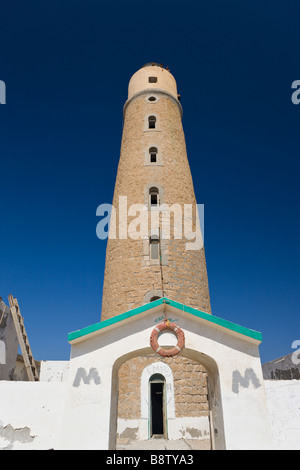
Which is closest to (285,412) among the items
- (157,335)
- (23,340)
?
(157,335)

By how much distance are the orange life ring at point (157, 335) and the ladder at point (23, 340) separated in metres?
5.98

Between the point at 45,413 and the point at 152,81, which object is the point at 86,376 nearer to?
the point at 45,413

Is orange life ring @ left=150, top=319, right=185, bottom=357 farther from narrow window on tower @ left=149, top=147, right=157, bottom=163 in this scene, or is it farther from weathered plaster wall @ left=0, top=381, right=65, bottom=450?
narrow window on tower @ left=149, top=147, right=157, bottom=163

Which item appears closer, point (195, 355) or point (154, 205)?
point (195, 355)

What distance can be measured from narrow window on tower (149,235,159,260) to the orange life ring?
7079 millimetres

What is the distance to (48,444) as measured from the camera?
6.90 metres

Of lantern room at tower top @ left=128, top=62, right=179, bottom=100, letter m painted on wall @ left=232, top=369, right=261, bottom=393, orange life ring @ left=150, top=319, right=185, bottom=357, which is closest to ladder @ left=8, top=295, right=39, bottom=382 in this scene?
orange life ring @ left=150, top=319, right=185, bottom=357

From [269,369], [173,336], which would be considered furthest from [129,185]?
[269,369]

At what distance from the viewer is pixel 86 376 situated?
21.8ft

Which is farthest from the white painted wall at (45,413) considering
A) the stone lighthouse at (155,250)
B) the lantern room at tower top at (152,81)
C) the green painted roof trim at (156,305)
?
the lantern room at tower top at (152,81)

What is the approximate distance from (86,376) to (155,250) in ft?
26.7
